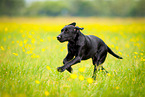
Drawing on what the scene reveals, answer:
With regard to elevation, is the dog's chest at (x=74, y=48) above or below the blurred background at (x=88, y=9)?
below

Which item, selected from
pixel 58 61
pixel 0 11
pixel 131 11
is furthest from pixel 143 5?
pixel 58 61

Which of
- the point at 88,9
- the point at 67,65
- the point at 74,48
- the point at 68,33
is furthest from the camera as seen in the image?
the point at 88,9

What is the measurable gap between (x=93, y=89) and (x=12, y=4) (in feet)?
140

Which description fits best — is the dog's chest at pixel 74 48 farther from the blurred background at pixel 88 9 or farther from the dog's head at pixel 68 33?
the blurred background at pixel 88 9

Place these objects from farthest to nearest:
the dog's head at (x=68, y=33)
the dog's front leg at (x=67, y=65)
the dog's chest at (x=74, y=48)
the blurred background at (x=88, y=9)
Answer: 1. the blurred background at (x=88, y=9)
2. the dog's chest at (x=74, y=48)
3. the dog's head at (x=68, y=33)
4. the dog's front leg at (x=67, y=65)

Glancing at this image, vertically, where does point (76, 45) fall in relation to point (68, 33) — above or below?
below

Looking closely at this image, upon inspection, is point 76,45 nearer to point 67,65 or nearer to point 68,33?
point 68,33

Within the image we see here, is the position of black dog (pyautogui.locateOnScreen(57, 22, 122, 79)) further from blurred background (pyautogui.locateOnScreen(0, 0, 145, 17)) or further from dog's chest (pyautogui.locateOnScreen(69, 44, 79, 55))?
blurred background (pyautogui.locateOnScreen(0, 0, 145, 17))

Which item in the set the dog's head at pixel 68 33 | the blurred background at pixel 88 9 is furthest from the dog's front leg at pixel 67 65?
the blurred background at pixel 88 9

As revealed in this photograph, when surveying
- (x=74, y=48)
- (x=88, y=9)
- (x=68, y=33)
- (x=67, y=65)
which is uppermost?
(x=88, y=9)

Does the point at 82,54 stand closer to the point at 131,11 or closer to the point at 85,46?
the point at 85,46

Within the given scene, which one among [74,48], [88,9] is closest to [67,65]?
[74,48]

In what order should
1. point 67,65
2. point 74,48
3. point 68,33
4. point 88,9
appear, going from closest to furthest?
point 67,65 < point 68,33 < point 74,48 < point 88,9

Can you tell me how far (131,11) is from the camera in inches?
1796
